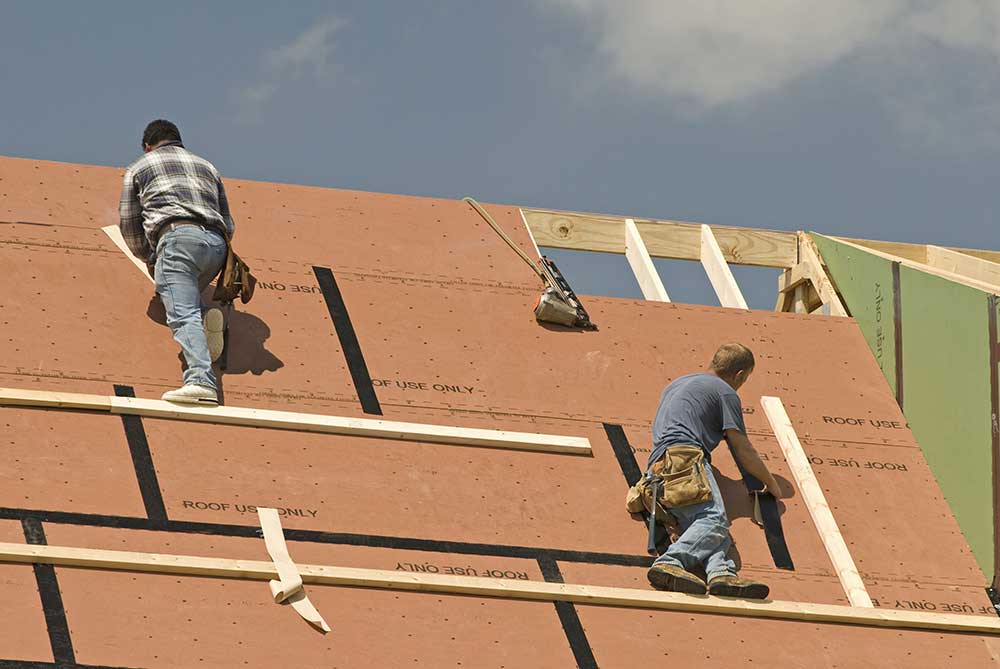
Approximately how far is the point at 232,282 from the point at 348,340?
70cm

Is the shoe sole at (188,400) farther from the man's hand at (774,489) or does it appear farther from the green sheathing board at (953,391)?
the green sheathing board at (953,391)

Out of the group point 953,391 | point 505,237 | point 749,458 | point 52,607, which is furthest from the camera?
point 505,237

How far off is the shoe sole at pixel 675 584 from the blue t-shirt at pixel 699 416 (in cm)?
63

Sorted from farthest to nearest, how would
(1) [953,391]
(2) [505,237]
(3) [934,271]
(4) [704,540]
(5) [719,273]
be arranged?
(5) [719,273] → (2) [505,237] → (3) [934,271] → (1) [953,391] → (4) [704,540]

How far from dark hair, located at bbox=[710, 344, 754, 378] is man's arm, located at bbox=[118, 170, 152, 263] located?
8.91 feet

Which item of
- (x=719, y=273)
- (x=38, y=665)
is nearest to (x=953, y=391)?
(x=719, y=273)

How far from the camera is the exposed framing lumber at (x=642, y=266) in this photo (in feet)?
29.7

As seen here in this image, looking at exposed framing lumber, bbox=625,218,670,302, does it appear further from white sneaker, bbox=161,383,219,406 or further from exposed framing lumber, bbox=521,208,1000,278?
white sneaker, bbox=161,383,219,406

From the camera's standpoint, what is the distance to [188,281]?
7.19 metres

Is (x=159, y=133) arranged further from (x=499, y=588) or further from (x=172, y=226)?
(x=499, y=588)

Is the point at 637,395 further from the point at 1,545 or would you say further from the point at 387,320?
the point at 1,545

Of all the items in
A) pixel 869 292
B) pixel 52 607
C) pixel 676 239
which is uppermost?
pixel 676 239

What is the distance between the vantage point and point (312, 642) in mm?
5824

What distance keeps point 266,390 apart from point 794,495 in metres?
2.52
